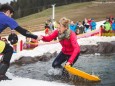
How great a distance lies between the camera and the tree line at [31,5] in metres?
97.5

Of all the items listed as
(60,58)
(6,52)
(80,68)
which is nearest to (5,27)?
(6,52)

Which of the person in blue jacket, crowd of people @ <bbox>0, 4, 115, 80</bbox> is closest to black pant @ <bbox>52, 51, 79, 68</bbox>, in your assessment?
crowd of people @ <bbox>0, 4, 115, 80</bbox>

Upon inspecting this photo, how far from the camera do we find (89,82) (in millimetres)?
9805

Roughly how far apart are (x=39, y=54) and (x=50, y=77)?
16.5ft

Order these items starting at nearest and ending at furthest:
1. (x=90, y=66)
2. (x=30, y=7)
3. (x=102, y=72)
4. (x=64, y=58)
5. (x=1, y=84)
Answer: (x=1, y=84) < (x=64, y=58) < (x=102, y=72) < (x=90, y=66) < (x=30, y=7)

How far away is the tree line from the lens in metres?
97.5

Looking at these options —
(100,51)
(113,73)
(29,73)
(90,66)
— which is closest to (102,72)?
(113,73)

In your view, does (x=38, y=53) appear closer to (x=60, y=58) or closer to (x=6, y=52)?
(x=60, y=58)

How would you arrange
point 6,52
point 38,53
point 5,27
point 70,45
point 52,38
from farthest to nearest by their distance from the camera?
point 38,53 < point 70,45 < point 52,38 < point 6,52 < point 5,27

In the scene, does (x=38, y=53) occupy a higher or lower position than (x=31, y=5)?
higher

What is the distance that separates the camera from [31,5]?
354 feet

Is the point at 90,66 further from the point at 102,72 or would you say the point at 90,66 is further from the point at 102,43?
the point at 102,43

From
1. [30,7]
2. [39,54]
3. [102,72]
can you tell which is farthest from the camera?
[30,7]

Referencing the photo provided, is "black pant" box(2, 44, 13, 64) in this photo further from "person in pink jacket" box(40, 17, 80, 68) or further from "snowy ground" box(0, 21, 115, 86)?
"person in pink jacket" box(40, 17, 80, 68)
